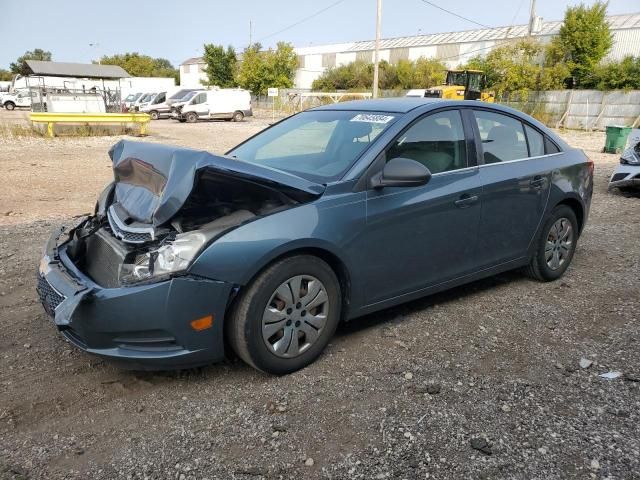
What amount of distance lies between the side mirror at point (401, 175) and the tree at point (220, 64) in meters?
56.8

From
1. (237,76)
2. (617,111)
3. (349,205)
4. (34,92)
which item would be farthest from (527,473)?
(237,76)

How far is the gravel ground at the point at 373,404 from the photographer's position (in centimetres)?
247

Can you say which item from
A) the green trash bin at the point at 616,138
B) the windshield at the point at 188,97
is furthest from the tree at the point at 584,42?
the windshield at the point at 188,97

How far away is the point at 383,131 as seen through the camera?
364 cm

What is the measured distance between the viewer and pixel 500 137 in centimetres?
436

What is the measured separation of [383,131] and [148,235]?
1.72m

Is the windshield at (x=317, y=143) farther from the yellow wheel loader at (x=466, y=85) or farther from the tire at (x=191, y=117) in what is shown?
the tire at (x=191, y=117)

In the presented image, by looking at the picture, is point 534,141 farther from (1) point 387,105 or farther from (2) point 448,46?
(2) point 448,46

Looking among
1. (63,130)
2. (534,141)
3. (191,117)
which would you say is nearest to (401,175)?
(534,141)

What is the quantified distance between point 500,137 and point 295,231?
225 cm

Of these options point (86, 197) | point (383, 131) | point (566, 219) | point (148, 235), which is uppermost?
point (383, 131)

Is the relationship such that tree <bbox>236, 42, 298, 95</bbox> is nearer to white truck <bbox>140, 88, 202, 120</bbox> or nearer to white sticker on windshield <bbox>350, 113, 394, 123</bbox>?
white truck <bbox>140, 88, 202, 120</bbox>

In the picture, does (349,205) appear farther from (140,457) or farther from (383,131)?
(140,457)

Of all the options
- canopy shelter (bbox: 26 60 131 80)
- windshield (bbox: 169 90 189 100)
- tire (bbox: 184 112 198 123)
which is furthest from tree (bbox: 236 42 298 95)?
canopy shelter (bbox: 26 60 131 80)
